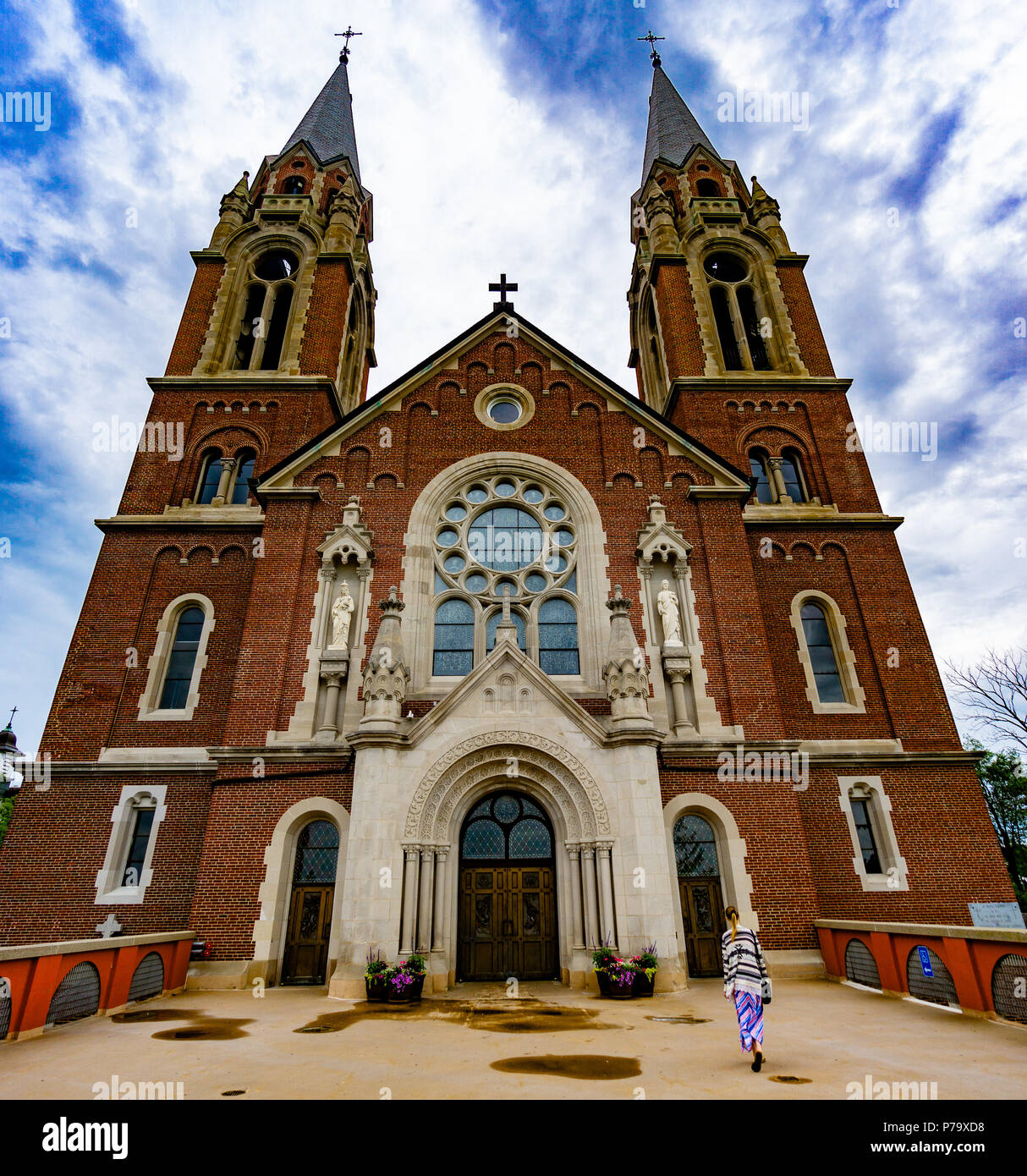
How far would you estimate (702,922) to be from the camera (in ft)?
44.4

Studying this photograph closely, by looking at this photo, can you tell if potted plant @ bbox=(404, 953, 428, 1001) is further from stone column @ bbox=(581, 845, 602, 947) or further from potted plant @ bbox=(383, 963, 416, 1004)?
stone column @ bbox=(581, 845, 602, 947)

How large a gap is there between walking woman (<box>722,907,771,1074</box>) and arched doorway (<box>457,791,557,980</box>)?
6.57m

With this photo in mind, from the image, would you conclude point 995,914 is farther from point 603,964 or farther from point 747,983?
point 747,983

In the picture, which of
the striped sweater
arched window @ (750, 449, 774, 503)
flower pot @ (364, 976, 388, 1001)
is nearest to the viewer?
the striped sweater

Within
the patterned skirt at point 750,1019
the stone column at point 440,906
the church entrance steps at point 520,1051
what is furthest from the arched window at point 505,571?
the patterned skirt at point 750,1019

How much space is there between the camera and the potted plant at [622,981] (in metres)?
10.8

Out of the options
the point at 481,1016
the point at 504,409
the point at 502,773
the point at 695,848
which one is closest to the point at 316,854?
the point at 502,773

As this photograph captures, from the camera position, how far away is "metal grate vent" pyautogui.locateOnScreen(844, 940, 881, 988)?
1138 centimetres

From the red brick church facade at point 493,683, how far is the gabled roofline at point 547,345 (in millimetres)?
134

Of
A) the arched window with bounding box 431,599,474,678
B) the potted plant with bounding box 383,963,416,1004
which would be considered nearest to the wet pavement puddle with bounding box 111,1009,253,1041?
the potted plant with bounding box 383,963,416,1004

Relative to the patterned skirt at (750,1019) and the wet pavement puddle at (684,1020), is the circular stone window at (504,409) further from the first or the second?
the patterned skirt at (750,1019)

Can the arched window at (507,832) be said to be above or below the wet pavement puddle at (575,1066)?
above

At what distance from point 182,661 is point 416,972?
10548 mm
